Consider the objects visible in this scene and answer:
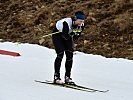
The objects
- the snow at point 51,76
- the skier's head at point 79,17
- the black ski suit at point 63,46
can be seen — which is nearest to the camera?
the snow at point 51,76

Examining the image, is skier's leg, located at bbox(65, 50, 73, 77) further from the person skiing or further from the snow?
the snow

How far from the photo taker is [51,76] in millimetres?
12719

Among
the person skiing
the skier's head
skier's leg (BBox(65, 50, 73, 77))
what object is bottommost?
skier's leg (BBox(65, 50, 73, 77))

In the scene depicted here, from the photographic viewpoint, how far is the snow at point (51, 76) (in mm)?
9716

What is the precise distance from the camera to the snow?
9716mm

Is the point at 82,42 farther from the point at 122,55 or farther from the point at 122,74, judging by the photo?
the point at 122,74

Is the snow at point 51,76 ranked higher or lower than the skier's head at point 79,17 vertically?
lower

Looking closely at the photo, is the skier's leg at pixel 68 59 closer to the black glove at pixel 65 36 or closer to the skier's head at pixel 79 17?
the black glove at pixel 65 36

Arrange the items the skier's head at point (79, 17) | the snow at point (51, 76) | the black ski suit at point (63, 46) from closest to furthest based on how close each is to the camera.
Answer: the snow at point (51, 76) < the skier's head at point (79, 17) < the black ski suit at point (63, 46)

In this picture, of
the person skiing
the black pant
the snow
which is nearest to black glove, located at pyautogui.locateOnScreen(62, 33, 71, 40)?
the person skiing

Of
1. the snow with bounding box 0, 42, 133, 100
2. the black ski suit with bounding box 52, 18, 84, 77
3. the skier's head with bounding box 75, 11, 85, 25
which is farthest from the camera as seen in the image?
the black ski suit with bounding box 52, 18, 84, 77

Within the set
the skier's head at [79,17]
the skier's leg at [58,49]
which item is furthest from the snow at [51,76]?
the skier's head at [79,17]

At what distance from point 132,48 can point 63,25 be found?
901cm

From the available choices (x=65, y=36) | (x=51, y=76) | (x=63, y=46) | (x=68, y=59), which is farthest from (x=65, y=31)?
(x=51, y=76)
